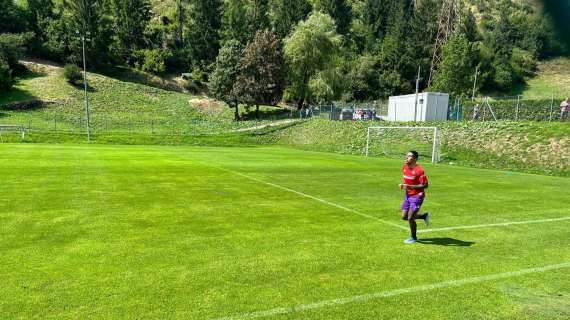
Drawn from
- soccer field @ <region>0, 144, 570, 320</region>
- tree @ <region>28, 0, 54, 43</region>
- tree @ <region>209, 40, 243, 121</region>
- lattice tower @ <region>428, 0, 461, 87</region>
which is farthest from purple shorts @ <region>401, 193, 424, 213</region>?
tree @ <region>28, 0, 54, 43</region>

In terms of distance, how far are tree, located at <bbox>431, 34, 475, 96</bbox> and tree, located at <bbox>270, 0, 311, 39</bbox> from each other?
4656cm

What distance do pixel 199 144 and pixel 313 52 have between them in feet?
91.5

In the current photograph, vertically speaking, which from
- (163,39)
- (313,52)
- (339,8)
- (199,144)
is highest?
(339,8)

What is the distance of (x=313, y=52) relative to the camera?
66750 millimetres

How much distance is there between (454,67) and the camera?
7594 cm

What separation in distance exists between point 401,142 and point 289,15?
271ft

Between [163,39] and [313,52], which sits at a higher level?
[163,39]

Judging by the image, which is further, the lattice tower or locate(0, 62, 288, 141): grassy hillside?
locate(0, 62, 288, 141): grassy hillside

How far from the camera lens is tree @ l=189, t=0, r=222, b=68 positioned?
98.5 meters

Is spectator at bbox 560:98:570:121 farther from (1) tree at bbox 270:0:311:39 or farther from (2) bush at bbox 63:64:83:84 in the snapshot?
(1) tree at bbox 270:0:311:39

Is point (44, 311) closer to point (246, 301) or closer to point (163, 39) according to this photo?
point (246, 301)

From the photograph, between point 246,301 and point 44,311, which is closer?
point 44,311

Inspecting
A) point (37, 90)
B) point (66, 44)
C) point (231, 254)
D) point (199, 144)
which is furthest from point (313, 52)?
point (231, 254)

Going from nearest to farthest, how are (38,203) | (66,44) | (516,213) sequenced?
(38,203) < (516,213) < (66,44)
